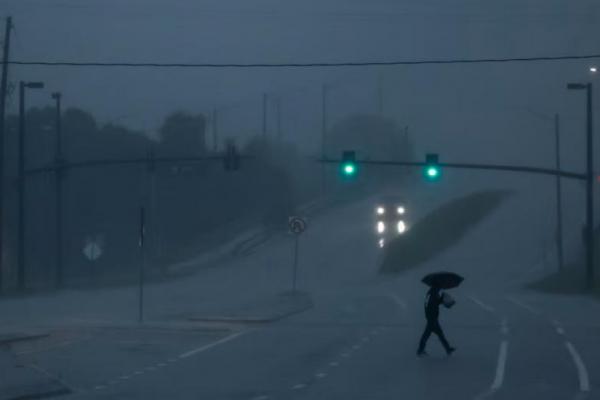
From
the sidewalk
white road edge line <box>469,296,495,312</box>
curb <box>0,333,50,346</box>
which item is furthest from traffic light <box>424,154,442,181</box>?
the sidewalk

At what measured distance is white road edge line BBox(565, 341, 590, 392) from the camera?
65.2ft

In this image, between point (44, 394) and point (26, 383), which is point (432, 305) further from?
point (44, 394)

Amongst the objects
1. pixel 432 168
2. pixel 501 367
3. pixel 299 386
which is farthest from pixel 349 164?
pixel 299 386

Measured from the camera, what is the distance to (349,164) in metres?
41.6

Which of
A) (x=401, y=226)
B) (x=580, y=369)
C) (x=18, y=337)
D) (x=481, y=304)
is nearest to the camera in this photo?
(x=580, y=369)

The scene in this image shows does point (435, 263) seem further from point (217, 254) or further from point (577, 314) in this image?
point (577, 314)

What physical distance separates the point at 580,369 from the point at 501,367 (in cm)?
145

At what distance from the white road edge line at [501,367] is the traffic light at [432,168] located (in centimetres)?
1277

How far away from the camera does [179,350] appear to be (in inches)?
1063

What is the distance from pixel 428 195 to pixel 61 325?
85462mm

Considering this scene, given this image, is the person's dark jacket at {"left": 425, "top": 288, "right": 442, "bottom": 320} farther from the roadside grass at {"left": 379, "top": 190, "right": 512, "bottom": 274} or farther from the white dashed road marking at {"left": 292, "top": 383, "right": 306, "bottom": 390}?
the roadside grass at {"left": 379, "top": 190, "right": 512, "bottom": 274}

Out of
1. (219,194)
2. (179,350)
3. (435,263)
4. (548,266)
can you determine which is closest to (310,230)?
(219,194)

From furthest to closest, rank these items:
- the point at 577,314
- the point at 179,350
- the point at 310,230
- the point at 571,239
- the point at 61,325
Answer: the point at 310,230, the point at 571,239, the point at 577,314, the point at 61,325, the point at 179,350

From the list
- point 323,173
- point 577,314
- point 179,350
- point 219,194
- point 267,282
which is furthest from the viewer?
point 323,173
